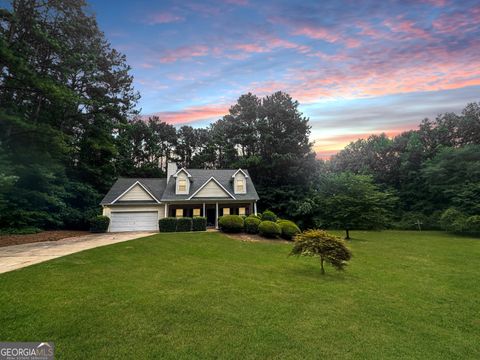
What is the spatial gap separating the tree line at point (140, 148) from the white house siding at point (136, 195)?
5.43m

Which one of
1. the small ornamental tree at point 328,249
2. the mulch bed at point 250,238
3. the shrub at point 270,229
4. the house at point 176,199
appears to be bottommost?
the mulch bed at point 250,238

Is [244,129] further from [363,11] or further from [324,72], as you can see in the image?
[363,11]

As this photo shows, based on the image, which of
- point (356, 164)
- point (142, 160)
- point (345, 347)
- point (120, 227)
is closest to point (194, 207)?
point (120, 227)

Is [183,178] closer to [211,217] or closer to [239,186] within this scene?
[211,217]

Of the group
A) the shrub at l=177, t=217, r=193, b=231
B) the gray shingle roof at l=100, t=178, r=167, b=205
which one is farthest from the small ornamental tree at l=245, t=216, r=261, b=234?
the gray shingle roof at l=100, t=178, r=167, b=205

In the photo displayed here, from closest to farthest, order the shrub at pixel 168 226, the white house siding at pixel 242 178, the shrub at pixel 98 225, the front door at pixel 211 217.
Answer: the shrub at pixel 168 226 < the shrub at pixel 98 225 < the front door at pixel 211 217 < the white house siding at pixel 242 178

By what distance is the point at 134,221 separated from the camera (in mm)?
23969

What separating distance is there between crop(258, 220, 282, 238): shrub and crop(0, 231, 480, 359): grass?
313 inches

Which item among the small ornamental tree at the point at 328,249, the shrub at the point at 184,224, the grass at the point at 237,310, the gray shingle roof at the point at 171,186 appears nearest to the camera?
the grass at the point at 237,310

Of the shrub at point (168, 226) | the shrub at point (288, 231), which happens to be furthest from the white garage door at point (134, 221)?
the shrub at point (288, 231)

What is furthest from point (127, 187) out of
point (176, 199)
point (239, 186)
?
point (239, 186)

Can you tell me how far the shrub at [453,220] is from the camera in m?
24.9

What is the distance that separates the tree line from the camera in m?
19.4

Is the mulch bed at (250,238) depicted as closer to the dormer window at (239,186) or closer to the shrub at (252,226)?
the shrub at (252,226)
